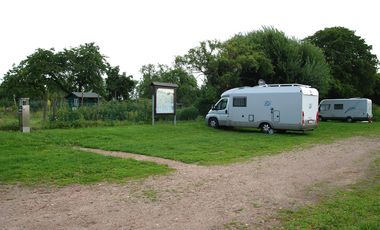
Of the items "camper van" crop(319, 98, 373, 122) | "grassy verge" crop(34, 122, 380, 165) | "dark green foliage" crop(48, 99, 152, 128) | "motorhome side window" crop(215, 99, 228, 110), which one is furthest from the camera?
"camper van" crop(319, 98, 373, 122)

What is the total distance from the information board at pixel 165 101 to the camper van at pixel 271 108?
9.75ft

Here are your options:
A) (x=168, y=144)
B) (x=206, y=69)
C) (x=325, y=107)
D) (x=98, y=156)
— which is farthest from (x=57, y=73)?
(x=98, y=156)

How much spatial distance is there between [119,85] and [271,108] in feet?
152

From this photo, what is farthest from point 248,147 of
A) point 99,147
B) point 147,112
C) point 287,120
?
point 147,112

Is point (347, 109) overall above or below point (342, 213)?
above

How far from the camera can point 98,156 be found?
12188 millimetres

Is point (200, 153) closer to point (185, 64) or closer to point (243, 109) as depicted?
point (243, 109)

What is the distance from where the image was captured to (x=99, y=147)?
1459 cm

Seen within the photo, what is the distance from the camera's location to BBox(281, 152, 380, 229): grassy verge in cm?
586

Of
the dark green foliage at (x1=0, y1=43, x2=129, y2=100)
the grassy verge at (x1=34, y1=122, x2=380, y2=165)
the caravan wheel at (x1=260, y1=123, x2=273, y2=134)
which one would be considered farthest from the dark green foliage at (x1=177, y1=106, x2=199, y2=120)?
the dark green foliage at (x1=0, y1=43, x2=129, y2=100)

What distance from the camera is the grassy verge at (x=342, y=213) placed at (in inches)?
231

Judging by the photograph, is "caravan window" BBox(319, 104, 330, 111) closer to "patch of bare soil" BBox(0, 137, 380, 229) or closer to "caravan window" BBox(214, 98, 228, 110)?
"caravan window" BBox(214, 98, 228, 110)

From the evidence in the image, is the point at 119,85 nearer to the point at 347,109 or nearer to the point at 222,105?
the point at 347,109

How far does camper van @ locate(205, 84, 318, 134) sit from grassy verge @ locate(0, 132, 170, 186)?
515 inches
